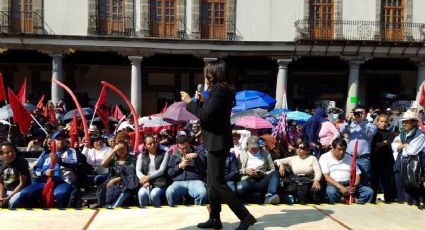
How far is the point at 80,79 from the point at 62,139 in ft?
60.0

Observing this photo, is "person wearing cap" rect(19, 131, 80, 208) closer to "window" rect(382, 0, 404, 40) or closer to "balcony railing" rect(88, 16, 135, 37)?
"balcony railing" rect(88, 16, 135, 37)

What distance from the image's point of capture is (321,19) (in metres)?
Result: 22.3

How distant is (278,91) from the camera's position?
21.9 m

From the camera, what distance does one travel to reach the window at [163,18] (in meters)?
21.6

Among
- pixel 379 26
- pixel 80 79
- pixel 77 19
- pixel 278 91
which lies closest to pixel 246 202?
pixel 278 91

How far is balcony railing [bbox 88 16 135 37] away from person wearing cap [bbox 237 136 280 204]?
15292 mm

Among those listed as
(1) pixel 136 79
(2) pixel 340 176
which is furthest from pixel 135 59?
(2) pixel 340 176

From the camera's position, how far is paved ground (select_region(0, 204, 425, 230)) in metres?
5.11

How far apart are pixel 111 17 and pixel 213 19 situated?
15.8 ft

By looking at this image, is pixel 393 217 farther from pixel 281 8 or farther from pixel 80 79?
pixel 80 79

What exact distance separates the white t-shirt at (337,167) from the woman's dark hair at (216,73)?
10.3ft

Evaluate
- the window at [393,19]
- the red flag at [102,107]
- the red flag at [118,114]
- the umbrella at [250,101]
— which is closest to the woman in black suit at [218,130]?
the red flag at [102,107]

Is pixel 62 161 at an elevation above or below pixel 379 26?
below

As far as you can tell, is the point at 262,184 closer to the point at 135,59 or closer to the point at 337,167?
the point at 337,167
